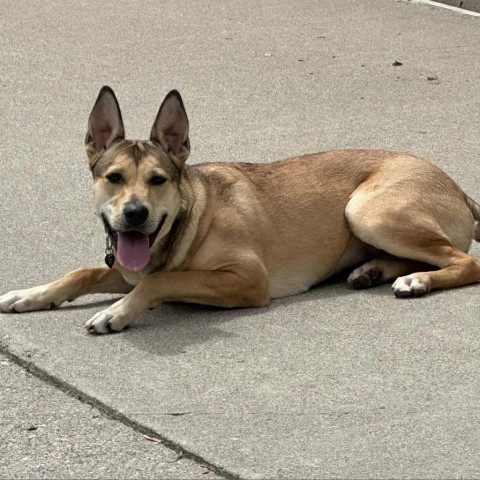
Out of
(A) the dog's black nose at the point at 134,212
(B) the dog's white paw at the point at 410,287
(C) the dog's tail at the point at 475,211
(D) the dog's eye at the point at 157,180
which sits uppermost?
(D) the dog's eye at the point at 157,180

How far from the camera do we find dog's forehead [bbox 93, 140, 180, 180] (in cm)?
620

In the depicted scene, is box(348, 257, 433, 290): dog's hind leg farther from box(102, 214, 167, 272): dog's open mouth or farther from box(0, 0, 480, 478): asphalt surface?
box(102, 214, 167, 272): dog's open mouth

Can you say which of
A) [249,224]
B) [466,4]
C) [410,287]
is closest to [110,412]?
[249,224]

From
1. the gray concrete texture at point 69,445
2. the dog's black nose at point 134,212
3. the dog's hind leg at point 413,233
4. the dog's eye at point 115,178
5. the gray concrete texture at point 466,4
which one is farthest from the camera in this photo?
the gray concrete texture at point 466,4

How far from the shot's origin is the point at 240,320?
6293 millimetres

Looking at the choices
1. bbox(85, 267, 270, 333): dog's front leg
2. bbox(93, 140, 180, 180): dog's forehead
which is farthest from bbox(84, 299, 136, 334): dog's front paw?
bbox(93, 140, 180, 180): dog's forehead

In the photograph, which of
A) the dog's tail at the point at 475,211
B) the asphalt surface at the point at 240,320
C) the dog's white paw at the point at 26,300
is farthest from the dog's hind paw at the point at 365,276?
the dog's white paw at the point at 26,300

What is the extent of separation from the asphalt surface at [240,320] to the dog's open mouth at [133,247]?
29 cm

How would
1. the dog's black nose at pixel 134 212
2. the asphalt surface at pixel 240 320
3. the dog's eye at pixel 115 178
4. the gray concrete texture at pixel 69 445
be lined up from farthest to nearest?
1. the dog's eye at pixel 115 178
2. the dog's black nose at pixel 134 212
3. the asphalt surface at pixel 240 320
4. the gray concrete texture at pixel 69 445

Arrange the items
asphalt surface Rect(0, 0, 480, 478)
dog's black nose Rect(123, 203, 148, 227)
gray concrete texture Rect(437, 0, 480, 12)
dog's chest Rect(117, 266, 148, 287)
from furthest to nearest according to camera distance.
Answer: gray concrete texture Rect(437, 0, 480, 12) < dog's chest Rect(117, 266, 148, 287) < dog's black nose Rect(123, 203, 148, 227) < asphalt surface Rect(0, 0, 480, 478)

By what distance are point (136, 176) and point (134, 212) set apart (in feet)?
0.72

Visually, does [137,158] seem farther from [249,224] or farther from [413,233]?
[413,233]

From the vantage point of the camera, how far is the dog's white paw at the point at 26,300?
20.8ft

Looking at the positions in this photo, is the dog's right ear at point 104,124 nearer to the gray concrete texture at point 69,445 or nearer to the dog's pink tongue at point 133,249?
the dog's pink tongue at point 133,249
